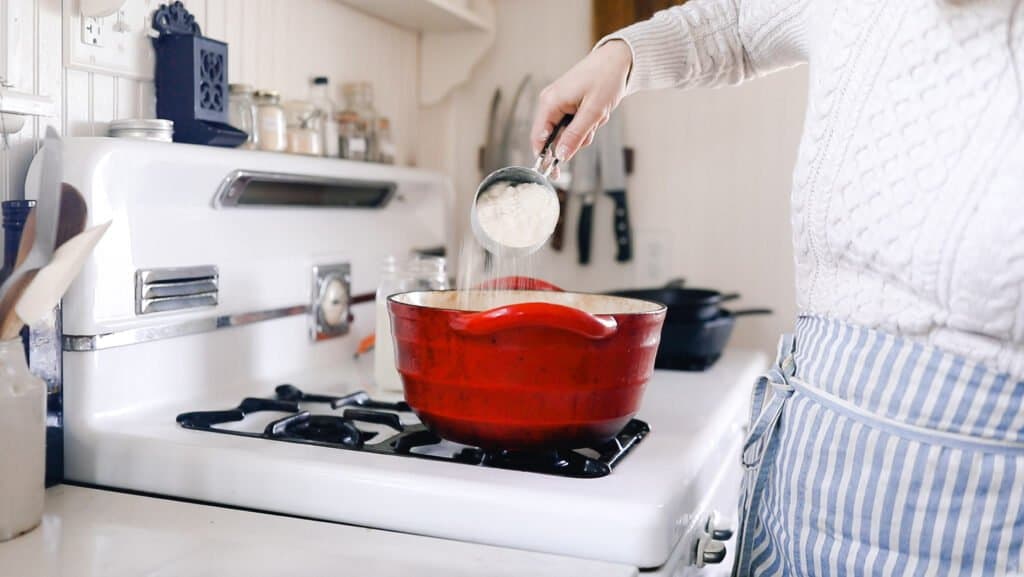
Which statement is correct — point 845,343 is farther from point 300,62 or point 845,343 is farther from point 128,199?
point 300,62

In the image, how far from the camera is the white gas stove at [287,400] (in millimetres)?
773

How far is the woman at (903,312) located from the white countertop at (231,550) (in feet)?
0.63

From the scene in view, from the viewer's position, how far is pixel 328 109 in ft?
4.73

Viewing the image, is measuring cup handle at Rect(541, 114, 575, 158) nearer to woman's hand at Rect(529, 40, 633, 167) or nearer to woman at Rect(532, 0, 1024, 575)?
woman's hand at Rect(529, 40, 633, 167)

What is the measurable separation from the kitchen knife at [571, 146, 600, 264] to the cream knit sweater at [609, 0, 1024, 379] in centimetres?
88

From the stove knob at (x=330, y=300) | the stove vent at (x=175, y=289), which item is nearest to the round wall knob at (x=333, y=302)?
the stove knob at (x=330, y=300)

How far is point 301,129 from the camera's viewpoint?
1.34m

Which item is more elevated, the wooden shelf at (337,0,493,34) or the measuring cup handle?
the wooden shelf at (337,0,493,34)

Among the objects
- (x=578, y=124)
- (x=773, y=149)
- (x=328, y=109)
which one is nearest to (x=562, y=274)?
(x=773, y=149)

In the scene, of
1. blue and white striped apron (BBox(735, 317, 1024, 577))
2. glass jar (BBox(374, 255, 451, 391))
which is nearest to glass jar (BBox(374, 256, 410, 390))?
glass jar (BBox(374, 255, 451, 391))

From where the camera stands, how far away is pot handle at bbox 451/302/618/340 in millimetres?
762

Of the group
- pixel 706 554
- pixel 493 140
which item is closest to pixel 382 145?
pixel 493 140

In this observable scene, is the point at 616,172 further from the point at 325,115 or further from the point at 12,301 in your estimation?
the point at 12,301

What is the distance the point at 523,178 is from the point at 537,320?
283 mm
